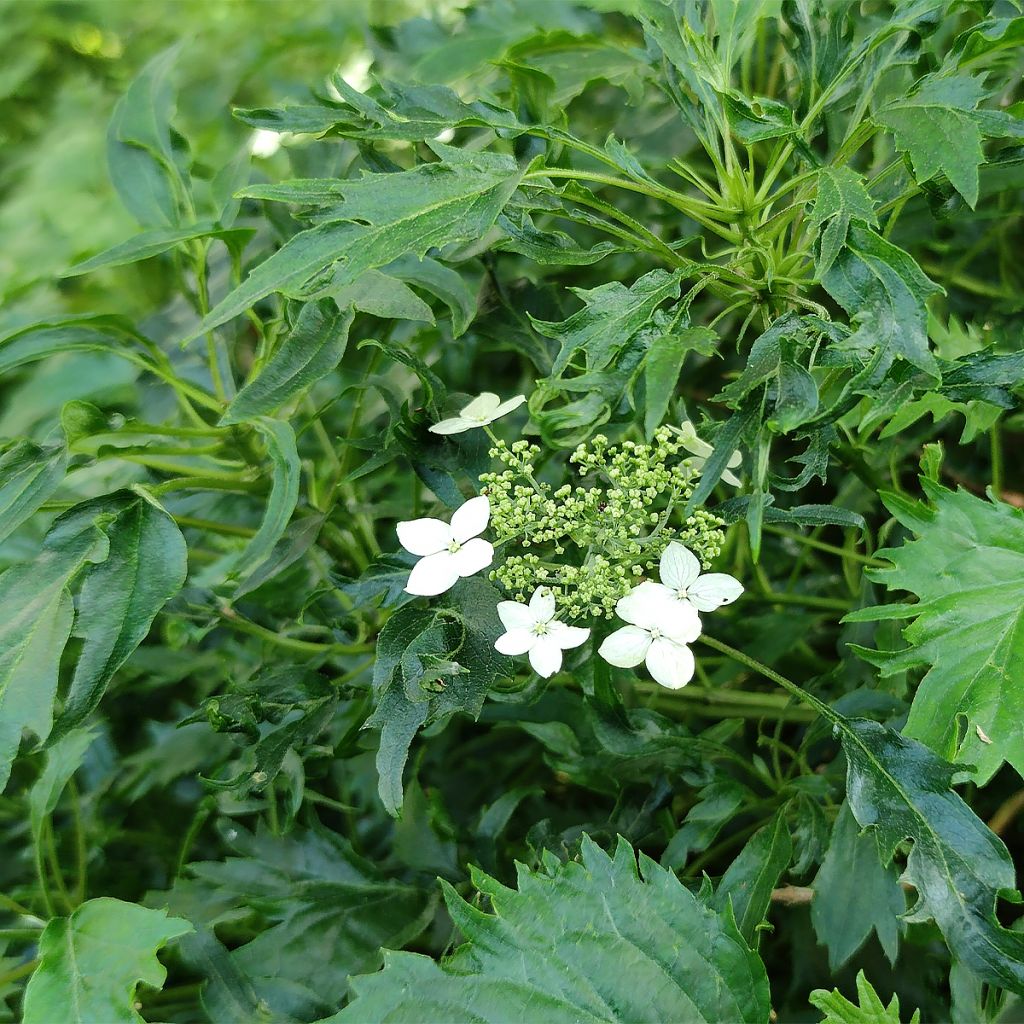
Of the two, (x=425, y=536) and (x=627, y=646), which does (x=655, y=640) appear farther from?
(x=425, y=536)

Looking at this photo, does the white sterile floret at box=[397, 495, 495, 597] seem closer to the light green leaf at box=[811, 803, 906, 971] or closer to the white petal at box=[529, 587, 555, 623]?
the white petal at box=[529, 587, 555, 623]

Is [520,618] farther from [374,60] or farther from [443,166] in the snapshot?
[374,60]

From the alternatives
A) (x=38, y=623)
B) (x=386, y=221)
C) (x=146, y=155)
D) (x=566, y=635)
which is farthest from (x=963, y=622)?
(x=146, y=155)

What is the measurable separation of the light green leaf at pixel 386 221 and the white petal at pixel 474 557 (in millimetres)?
154

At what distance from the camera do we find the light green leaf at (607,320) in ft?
1.71

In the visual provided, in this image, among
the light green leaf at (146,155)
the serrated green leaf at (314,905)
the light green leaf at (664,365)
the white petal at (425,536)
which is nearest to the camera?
the light green leaf at (664,365)

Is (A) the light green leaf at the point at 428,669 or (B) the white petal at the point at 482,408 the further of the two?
(B) the white petal at the point at 482,408

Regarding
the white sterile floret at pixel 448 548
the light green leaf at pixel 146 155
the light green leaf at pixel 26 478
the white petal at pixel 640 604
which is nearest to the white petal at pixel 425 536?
→ the white sterile floret at pixel 448 548

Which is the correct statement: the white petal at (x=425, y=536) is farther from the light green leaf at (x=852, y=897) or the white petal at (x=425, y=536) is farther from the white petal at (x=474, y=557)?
the light green leaf at (x=852, y=897)

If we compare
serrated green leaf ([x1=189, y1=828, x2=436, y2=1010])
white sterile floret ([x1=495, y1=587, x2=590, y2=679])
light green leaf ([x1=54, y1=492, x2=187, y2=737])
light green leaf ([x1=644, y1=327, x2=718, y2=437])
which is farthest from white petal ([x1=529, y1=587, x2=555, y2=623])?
serrated green leaf ([x1=189, y1=828, x2=436, y2=1010])

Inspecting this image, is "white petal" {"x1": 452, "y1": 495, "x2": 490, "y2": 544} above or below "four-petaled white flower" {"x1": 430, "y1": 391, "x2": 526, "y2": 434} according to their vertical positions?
below

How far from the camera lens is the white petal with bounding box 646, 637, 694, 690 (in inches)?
21.1

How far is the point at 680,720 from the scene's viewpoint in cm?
83

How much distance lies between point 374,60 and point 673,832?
811 millimetres
